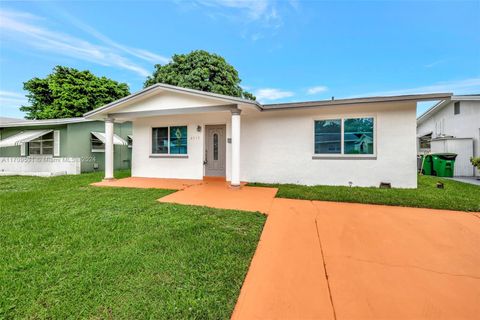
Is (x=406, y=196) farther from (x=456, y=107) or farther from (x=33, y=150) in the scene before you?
(x=33, y=150)

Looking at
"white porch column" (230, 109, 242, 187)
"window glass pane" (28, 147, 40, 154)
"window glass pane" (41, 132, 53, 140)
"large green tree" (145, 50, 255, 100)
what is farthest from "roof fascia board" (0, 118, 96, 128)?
"large green tree" (145, 50, 255, 100)

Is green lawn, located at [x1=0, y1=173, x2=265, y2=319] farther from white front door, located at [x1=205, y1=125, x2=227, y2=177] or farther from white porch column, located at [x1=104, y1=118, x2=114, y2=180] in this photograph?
white front door, located at [x1=205, y1=125, x2=227, y2=177]

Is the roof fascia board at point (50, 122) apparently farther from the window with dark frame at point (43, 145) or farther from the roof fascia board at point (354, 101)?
the roof fascia board at point (354, 101)

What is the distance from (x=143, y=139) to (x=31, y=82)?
22.5 metres

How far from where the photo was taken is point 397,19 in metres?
10.4

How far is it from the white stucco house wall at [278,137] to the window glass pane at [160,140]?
0.05 m

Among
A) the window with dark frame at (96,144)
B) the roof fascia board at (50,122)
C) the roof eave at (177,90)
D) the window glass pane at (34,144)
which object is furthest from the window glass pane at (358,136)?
the window glass pane at (34,144)

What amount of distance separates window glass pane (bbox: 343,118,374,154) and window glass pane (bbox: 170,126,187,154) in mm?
6807

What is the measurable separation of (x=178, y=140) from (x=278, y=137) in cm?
468

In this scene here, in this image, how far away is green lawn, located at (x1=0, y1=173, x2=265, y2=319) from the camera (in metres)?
1.94

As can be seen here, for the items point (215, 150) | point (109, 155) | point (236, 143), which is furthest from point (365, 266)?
point (109, 155)

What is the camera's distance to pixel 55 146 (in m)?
11.9

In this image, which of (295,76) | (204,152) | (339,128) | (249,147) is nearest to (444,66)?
(295,76)

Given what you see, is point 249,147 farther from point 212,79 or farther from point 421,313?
point 212,79
